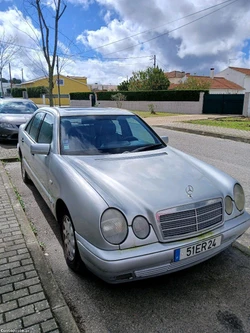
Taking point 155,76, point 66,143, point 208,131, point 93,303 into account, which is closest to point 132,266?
point 93,303

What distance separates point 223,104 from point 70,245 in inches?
899

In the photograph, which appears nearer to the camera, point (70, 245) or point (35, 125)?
point (70, 245)

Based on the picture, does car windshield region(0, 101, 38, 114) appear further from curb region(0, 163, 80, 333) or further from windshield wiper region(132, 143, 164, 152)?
windshield wiper region(132, 143, 164, 152)

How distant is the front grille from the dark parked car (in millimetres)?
7655

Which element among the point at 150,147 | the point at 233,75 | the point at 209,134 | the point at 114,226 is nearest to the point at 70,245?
the point at 114,226

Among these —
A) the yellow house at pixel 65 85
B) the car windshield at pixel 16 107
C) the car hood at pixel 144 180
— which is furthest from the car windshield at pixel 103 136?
the yellow house at pixel 65 85

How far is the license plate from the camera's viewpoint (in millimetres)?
2090

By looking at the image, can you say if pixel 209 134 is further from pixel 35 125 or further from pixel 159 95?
pixel 159 95

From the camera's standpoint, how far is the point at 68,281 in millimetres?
2490

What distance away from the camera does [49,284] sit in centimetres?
231

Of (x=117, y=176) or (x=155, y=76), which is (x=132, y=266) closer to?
(x=117, y=176)

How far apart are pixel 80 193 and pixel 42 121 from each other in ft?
7.10

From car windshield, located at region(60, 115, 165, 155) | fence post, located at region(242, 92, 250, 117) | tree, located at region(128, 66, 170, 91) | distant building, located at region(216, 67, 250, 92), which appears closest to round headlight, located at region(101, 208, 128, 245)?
car windshield, located at region(60, 115, 165, 155)

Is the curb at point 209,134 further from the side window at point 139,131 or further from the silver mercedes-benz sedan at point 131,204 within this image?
the silver mercedes-benz sedan at point 131,204
